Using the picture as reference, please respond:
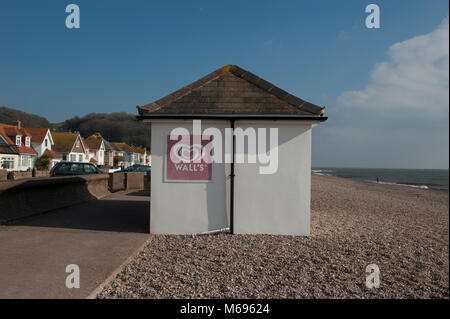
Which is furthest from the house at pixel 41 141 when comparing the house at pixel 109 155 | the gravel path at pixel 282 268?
the gravel path at pixel 282 268

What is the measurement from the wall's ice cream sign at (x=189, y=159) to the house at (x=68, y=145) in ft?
176

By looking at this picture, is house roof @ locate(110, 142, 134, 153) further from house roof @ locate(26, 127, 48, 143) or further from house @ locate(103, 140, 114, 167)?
house roof @ locate(26, 127, 48, 143)

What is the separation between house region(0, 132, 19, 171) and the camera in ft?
123

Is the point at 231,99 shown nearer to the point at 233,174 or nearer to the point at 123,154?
the point at 233,174

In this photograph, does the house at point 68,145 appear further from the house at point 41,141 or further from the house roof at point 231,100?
the house roof at point 231,100

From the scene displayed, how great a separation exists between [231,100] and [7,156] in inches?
1671

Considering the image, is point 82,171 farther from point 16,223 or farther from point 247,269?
point 247,269

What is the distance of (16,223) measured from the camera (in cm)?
752

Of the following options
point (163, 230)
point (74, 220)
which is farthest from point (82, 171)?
point (163, 230)

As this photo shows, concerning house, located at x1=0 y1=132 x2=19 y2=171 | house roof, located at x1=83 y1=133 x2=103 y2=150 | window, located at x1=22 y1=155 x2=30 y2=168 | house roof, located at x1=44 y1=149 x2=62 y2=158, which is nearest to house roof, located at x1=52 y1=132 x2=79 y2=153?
house roof, located at x1=44 y1=149 x2=62 y2=158

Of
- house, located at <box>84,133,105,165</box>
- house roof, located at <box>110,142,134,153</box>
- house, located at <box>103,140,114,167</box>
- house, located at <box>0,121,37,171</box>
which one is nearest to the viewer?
house, located at <box>0,121,37,171</box>

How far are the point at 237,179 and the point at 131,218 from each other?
3810 millimetres

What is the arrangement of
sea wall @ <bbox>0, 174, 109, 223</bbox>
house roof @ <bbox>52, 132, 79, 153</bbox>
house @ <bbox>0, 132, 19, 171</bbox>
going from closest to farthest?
sea wall @ <bbox>0, 174, 109, 223</bbox> < house @ <bbox>0, 132, 19, 171</bbox> < house roof @ <bbox>52, 132, 79, 153</bbox>
